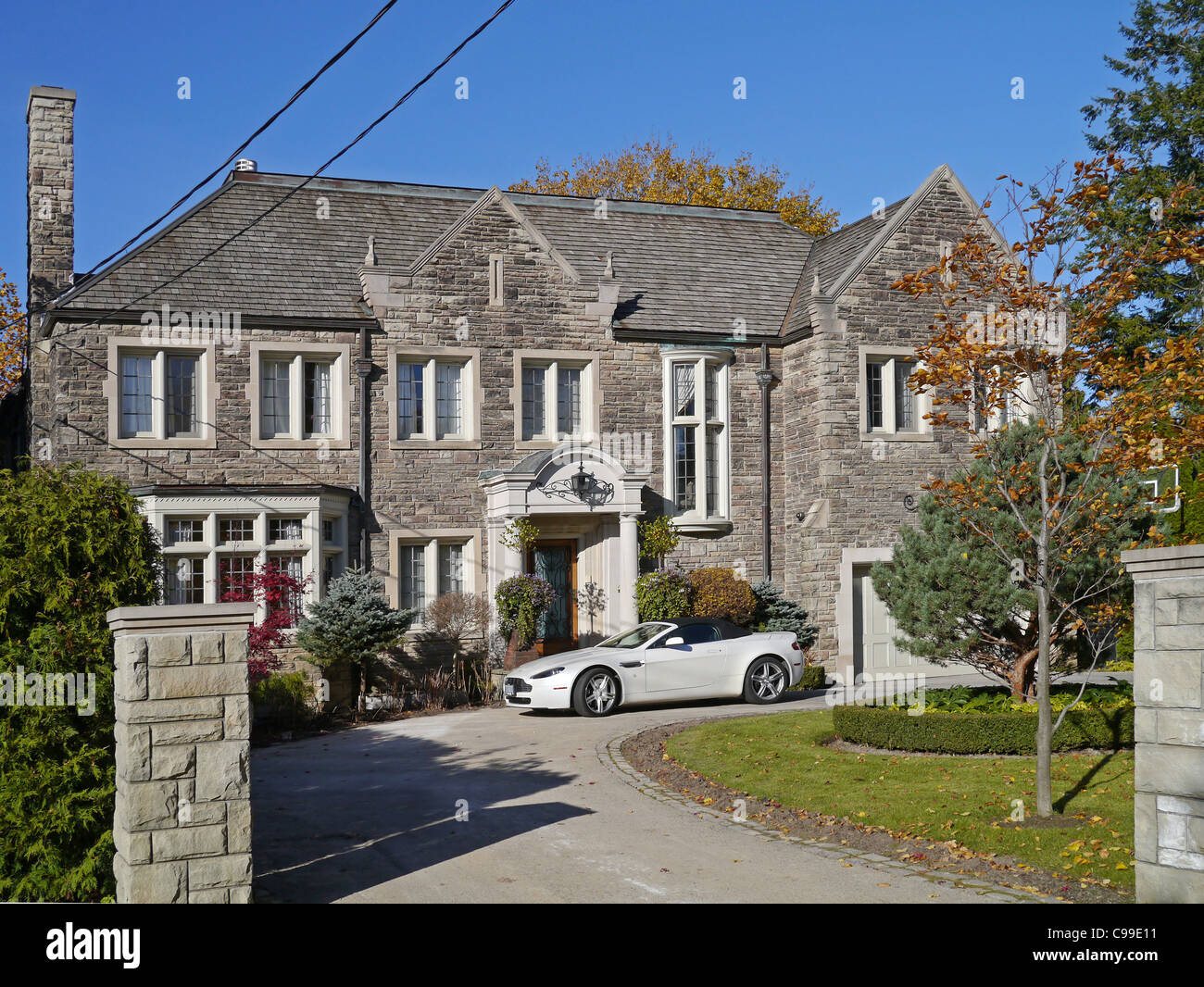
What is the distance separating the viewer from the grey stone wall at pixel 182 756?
689cm

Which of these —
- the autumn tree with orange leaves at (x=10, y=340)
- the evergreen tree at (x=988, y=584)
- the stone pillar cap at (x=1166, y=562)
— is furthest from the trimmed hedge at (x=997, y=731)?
the autumn tree with orange leaves at (x=10, y=340)

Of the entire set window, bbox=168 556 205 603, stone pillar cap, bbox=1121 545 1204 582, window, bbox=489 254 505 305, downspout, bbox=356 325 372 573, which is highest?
window, bbox=489 254 505 305

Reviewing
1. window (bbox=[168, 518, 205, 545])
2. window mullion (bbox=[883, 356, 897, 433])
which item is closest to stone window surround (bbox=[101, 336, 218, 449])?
window (bbox=[168, 518, 205, 545])

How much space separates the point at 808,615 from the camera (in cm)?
2155

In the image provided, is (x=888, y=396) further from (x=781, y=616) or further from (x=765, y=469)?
(x=781, y=616)

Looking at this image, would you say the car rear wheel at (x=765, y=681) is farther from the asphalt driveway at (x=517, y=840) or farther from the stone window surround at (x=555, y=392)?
the stone window surround at (x=555, y=392)

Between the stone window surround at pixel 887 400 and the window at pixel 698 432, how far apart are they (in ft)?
8.29

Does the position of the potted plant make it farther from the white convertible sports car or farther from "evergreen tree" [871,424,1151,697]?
"evergreen tree" [871,424,1151,697]

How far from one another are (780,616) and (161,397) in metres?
11.6

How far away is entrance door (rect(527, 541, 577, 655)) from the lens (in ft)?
70.2

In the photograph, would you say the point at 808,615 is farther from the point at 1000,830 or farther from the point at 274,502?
the point at 1000,830

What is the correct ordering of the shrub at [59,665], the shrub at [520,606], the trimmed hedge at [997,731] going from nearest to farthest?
the shrub at [59,665] → the trimmed hedge at [997,731] → the shrub at [520,606]

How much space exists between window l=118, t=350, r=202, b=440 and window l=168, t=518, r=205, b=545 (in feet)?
5.54
